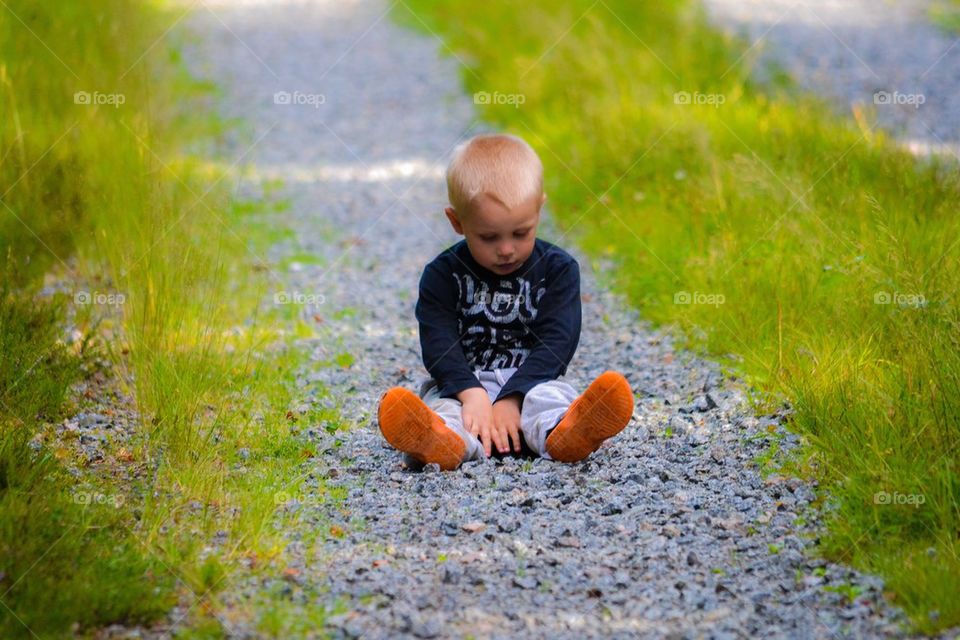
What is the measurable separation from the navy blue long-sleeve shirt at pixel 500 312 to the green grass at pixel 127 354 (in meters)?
0.60

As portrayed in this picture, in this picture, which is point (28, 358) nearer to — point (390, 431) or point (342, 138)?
point (390, 431)

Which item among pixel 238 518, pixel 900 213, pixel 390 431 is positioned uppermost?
pixel 900 213

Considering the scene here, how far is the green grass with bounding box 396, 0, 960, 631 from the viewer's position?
120 inches

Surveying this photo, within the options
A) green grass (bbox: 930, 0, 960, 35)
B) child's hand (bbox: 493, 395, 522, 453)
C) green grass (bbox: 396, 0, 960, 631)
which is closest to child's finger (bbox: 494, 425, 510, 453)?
child's hand (bbox: 493, 395, 522, 453)

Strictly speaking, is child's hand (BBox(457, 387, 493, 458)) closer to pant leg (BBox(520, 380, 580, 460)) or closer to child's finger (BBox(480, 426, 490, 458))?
child's finger (BBox(480, 426, 490, 458))

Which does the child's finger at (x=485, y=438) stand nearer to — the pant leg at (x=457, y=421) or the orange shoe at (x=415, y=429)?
the pant leg at (x=457, y=421)

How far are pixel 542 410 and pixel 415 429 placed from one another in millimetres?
497

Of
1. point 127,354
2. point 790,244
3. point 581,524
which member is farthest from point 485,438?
point 790,244

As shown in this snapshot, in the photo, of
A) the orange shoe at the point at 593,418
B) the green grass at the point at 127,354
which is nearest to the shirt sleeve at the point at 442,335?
the orange shoe at the point at 593,418

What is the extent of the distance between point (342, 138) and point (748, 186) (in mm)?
5151

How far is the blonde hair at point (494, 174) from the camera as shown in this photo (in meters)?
3.64

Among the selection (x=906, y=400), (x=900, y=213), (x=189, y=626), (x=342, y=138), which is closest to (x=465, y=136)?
(x=342, y=138)

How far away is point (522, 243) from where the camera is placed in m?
3.73

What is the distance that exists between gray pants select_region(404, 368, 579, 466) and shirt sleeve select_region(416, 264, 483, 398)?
3.0 inches
